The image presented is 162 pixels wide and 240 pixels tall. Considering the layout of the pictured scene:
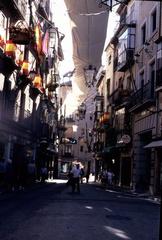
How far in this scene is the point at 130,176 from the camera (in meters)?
37.6

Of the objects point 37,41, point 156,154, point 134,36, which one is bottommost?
point 156,154

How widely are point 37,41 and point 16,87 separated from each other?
3.19 metres

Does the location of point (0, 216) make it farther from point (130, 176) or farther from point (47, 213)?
point (130, 176)

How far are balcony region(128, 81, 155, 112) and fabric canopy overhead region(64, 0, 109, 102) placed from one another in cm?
1951

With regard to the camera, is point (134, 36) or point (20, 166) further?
point (134, 36)

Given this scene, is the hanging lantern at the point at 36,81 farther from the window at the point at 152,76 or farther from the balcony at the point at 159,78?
the balcony at the point at 159,78

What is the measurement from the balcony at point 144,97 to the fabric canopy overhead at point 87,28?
19512mm

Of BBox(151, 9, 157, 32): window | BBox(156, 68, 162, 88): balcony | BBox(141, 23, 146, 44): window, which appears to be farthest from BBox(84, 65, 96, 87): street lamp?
BBox(141, 23, 146, 44): window

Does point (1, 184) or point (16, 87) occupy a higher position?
point (16, 87)

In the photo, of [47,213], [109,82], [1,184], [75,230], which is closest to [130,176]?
[1,184]

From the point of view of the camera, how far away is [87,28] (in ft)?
31.4

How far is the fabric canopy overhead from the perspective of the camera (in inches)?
362

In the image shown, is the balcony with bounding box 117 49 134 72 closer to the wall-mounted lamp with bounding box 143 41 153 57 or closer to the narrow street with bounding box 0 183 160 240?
the wall-mounted lamp with bounding box 143 41 153 57

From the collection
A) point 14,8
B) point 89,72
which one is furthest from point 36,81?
point 89,72
